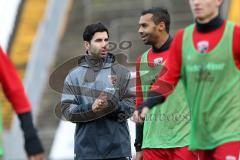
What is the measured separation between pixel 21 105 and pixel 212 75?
6.05 ft

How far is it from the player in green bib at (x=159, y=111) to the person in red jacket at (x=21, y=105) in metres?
2.80

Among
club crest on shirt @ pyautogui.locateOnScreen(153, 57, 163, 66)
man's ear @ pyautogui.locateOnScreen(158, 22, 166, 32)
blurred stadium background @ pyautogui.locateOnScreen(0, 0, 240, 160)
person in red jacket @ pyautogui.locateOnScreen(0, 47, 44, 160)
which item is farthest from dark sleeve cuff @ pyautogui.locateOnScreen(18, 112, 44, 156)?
blurred stadium background @ pyautogui.locateOnScreen(0, 0, 240, 160)

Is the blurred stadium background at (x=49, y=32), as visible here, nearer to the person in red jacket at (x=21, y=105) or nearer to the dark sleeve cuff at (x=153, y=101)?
the dark sleeve cuff at (x=153, y=101)

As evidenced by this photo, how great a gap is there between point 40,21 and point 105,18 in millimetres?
1506

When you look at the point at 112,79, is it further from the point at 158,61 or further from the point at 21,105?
the point at 21,105

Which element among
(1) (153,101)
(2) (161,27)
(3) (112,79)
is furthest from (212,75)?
(2) (161,27)

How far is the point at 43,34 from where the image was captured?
68.3 feet

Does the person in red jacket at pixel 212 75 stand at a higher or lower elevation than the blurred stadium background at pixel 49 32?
higher

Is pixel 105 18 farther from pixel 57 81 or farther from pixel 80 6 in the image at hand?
pixel 57 81

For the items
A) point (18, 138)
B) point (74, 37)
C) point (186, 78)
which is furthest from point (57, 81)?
point (74, 37)

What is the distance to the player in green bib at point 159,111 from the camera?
394 inches

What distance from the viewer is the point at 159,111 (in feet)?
33.1

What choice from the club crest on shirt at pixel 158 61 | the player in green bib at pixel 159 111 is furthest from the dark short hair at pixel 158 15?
the club crest on shirt at pixel 158 61

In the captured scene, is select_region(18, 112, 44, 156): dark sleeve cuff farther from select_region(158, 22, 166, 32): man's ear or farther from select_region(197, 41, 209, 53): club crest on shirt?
select_region(158, 22, 166, 32): man's ear
